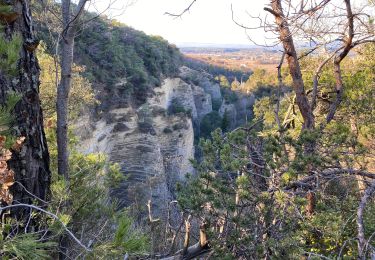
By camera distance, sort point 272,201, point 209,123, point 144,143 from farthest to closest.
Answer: point 209,123, point 144,143, point 272,201

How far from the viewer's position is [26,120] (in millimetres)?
2486

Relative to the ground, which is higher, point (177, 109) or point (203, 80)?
point (203, 80)

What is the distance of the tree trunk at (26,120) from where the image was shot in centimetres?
239

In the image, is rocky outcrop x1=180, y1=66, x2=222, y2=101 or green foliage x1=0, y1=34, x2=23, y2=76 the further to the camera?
rocky outcrop x1=180, y1=66, x2=222, y2=101

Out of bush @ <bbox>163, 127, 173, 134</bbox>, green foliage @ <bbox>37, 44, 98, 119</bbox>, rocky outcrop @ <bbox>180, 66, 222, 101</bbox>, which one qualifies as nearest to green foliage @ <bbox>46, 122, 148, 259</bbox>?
green foliage @ <bbox>37, 44, 98, 119</bbox>

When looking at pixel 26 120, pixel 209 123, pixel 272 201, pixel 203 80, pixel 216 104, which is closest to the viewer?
pixel 26 120

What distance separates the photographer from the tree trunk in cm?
239

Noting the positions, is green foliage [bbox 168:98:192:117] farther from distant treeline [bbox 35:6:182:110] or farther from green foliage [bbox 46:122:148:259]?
green foliage [bbox 46:122:148:259]

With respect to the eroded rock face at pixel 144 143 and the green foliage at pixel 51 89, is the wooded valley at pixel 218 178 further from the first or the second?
the eroded rock face at pixel 144 143

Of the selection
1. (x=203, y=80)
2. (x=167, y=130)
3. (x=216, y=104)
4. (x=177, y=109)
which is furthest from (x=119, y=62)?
(x=216, y=104)

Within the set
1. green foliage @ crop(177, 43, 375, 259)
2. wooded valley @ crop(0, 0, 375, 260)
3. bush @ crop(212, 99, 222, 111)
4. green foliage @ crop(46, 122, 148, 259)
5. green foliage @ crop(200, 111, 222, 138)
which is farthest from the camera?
bush @ crop(212, 99, 222, 111)

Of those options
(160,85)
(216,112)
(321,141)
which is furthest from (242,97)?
(321,141)

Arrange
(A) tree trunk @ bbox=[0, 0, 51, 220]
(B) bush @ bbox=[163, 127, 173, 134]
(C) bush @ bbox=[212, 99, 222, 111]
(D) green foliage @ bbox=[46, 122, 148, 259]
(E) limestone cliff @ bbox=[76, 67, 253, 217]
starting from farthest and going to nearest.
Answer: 1. (C) bush @ bbox=[212, 99, 222, 111]
2. (B) bush @ bbox=[163, 127, 173, 134]
3. (E) limestone cliff @ bbox=[76, 67, 253, 217]
4. (A) tree trunk @ bbox=[0, 0, 51, 220]
5. (D) green foliage @ bbox=[46, 122, 148, 259]

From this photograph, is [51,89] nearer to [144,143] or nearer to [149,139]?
[144,143]
